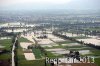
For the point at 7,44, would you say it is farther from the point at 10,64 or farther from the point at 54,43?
the point at 10,64

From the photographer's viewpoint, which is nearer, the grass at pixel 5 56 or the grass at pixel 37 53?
the grass at pixel 5 56

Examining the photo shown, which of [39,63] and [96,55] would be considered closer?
[39,63]

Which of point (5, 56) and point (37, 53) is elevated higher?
point (5, 56)

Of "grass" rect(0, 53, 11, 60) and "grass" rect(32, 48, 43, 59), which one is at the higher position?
"grass" rect(0, 53, 11, 60)

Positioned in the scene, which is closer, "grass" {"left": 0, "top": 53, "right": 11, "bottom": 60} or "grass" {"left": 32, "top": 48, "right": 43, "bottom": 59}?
"grass" {"left": 0, "top": 53, "right": 11, "bottom": 60}

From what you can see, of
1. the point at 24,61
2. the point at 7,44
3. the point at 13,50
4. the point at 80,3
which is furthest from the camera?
the point at 80,3

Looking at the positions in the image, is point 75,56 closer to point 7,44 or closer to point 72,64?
point 72,64

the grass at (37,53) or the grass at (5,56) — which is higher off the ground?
the grass at (5,56)

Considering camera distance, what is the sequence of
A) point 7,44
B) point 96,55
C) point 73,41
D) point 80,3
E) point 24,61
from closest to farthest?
point 24,61, point 96,55, point 7,44, point 73,41, point 80,3

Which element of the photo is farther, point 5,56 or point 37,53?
point 37,53

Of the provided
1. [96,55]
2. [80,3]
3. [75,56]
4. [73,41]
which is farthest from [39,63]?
[80,3]
